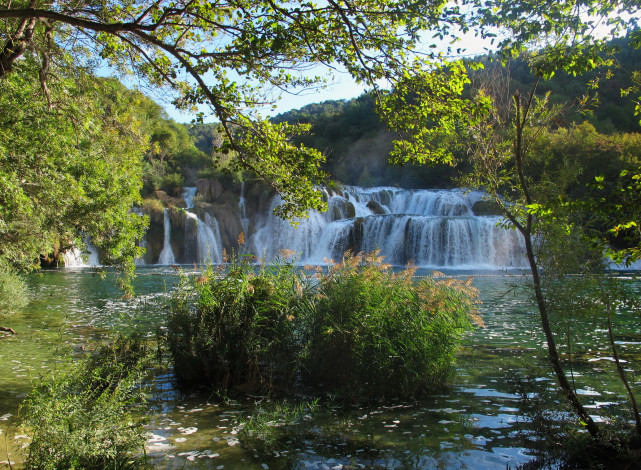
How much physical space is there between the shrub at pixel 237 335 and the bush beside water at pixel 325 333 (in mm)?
14

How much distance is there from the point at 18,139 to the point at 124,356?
3483 millimetres

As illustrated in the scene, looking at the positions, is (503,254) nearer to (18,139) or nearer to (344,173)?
(18,139)

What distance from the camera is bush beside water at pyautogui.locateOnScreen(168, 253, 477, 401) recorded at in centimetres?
631

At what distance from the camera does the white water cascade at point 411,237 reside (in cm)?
3091

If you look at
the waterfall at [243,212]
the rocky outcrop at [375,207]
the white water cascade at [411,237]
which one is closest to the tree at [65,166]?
the white water cascade at [411,237]

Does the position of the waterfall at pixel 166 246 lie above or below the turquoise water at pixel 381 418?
above

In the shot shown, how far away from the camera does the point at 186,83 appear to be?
752 centimetres

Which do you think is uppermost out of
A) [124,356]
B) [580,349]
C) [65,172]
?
[65,172]

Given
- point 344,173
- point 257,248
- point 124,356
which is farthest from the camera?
point 344,173

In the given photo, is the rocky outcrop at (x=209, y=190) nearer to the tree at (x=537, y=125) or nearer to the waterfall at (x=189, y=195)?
the waterfall at (x=189, y=195)

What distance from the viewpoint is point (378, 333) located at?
20.6 feet

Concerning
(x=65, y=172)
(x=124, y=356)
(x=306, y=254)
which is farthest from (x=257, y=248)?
(x=124, y=356)

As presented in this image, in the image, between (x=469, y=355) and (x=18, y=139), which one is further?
(x=469, y=355)

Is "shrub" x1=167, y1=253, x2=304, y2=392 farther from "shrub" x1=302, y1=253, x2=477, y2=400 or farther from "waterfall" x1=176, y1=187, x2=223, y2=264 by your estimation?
"waterfall" x1=176, y1=187, x2=223, y2=264
